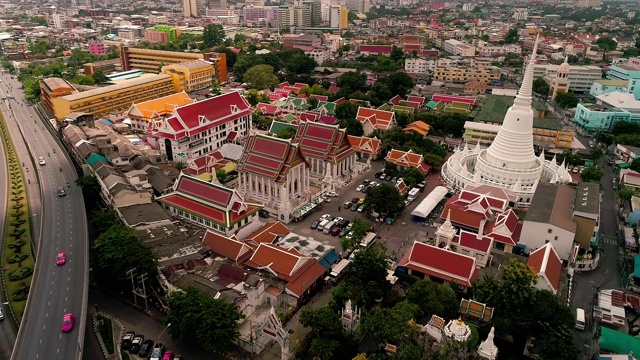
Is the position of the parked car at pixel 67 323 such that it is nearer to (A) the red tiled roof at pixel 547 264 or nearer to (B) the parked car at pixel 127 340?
(B) the parked car at pixel 127 340

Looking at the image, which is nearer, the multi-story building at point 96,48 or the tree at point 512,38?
the multi-story building at point 96,48

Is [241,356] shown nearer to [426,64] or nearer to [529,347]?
[529,347]

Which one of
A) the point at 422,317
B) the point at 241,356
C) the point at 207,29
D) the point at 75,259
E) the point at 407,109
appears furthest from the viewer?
the point at 207,29

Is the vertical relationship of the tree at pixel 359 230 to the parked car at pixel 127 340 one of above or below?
above

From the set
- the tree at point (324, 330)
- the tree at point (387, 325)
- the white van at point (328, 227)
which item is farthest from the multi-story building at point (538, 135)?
the tree at point (324, 330)

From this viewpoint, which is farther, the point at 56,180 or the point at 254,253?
the point at 56,180

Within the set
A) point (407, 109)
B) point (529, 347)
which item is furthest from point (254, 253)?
point (407, 109)

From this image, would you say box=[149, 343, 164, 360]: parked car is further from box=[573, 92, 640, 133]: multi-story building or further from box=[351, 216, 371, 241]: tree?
box=[573, 92, 640, 133]: multi-story building

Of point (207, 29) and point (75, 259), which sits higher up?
point (207, 29)
